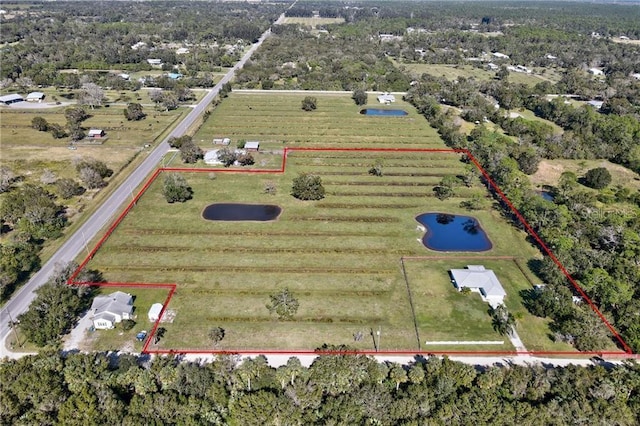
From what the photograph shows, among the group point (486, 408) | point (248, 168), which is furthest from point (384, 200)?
point (486, 408)

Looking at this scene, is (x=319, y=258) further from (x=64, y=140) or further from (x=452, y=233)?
(x=64, y=140)

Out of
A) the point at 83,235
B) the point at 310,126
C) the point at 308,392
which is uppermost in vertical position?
the point at 308,392

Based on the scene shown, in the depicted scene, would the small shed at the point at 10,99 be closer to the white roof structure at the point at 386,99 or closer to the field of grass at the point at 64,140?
the field of grass at the point at 64,140

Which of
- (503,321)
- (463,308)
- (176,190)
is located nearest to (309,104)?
(176,190)

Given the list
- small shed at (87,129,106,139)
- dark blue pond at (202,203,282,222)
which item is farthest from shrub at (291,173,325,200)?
small shed at (87,129,106,139)

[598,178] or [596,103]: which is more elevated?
[598,178]

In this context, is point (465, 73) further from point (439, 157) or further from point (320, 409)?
point (320, 409)

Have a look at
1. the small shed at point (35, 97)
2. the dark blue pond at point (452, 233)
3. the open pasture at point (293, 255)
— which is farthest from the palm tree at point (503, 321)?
the small shed at point (35, 97)
